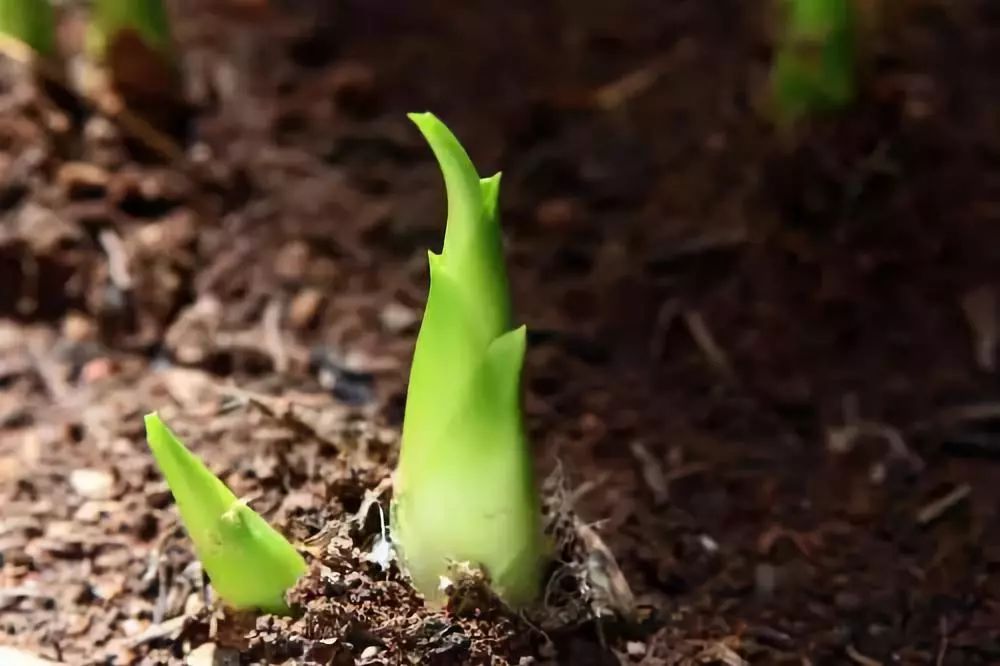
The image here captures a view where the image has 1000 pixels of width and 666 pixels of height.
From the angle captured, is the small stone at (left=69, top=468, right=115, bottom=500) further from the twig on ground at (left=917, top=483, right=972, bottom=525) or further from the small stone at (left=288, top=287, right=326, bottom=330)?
the twig on ground at (left=917, top=483, right=972, bottom=525)

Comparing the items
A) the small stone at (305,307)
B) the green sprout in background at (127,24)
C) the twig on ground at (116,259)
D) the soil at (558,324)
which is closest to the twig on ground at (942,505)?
the soil at (558,324)

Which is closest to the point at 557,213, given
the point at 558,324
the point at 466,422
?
the point at 558,324

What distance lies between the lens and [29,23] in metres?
0.96

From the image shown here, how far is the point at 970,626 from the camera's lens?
0.65 m

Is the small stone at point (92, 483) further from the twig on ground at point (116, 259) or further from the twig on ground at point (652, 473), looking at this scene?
the twig on ground at point (652, 473)

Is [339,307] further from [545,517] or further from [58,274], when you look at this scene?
[545,517]

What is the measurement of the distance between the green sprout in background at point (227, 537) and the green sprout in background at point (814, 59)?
0.65m

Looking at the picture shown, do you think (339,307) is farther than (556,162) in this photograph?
No

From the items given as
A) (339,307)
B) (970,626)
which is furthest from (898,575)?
(339,307)

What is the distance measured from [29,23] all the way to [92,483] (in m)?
0.47

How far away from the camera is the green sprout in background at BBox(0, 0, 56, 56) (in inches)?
37.5

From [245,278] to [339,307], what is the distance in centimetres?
9

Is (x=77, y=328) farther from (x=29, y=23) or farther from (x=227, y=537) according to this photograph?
(x=227, y=537)

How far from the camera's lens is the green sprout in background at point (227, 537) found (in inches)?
20.5
